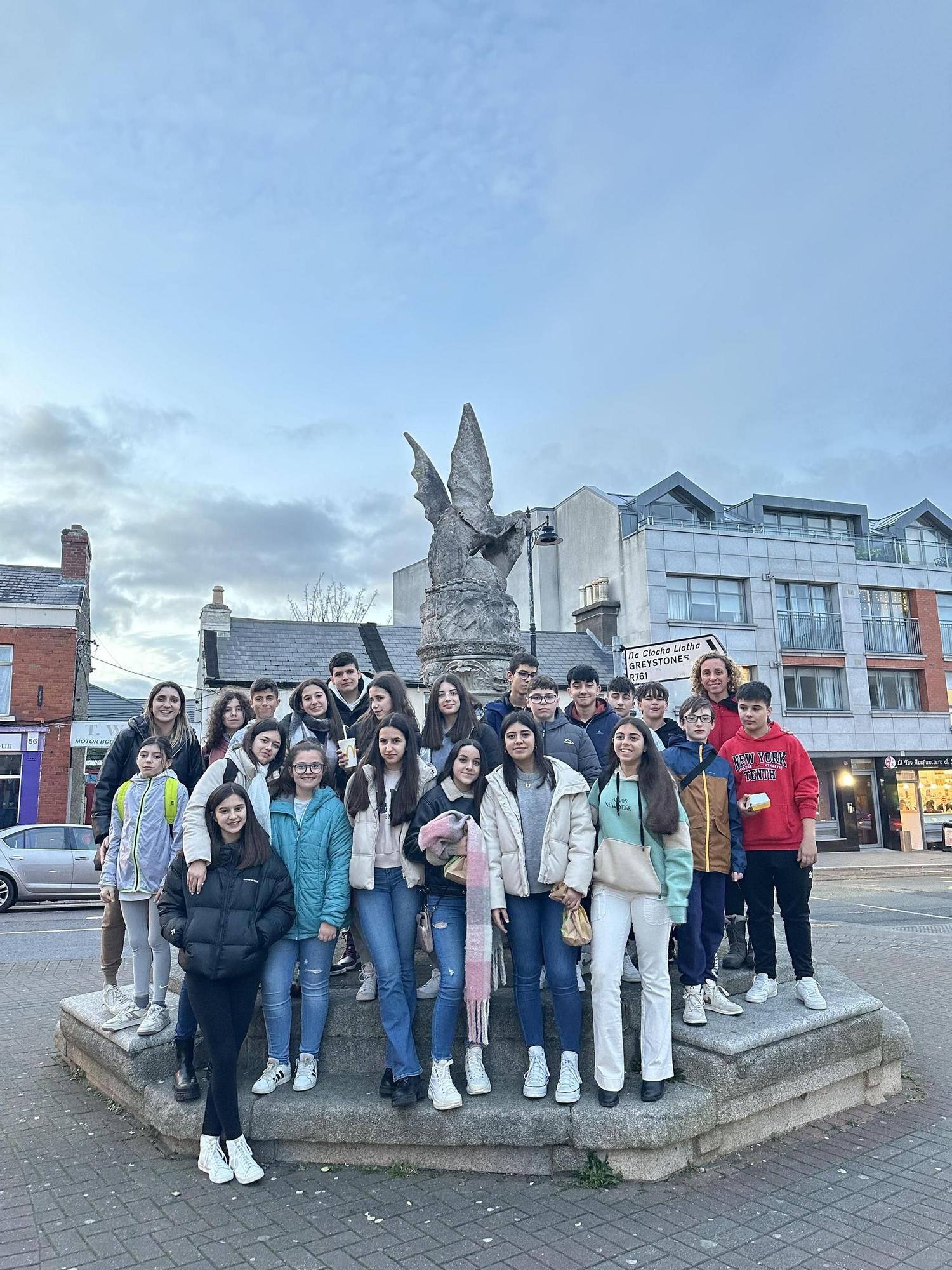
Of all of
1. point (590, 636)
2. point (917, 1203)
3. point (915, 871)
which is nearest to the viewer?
point (917, 1203)

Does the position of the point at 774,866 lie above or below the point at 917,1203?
above

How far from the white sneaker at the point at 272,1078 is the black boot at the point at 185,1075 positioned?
1.06ft

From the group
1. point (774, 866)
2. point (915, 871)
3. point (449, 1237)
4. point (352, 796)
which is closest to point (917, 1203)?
point (774, 866)

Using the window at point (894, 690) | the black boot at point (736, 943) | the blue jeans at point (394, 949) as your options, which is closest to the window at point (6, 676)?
the blue jeans at point (394, 949)

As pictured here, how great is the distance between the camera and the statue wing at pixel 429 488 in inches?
389

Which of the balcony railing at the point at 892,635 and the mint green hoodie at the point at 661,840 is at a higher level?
the balcony railing at the point at 892,635

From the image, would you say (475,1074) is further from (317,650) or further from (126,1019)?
(317,650)

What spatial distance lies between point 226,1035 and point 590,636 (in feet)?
87.0

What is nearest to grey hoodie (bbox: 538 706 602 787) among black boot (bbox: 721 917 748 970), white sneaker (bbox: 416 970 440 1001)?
white sneaker (bbox: 416 970 440 1001)

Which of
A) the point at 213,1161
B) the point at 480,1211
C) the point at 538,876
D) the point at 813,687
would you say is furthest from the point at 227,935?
the point at 813,687

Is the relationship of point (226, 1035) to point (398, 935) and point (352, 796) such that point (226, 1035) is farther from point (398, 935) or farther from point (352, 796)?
point (352, 796)

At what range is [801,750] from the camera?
5285mm

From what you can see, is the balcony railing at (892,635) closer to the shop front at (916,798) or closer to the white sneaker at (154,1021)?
the shop front at (916,798)

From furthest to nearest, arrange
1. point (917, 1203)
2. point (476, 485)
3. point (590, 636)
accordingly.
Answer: point (590, 636) → point (476, 485) → point (917, 1203)
